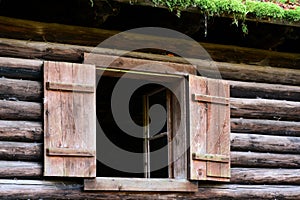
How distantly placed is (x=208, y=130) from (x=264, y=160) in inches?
30.3

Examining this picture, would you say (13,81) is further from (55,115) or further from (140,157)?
(140,157)

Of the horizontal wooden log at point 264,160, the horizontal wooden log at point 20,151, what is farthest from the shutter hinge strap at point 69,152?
the horizontal wooden log at point 264,160

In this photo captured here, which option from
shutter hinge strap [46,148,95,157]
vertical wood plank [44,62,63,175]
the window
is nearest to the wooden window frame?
the window

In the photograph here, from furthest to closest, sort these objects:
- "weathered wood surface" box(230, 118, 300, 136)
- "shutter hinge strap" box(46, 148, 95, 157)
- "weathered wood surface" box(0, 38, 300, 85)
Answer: "weathered wood surface" box(230, 118, 300, 136) → "weathered wood surface" box(0, 38, 300, 85) → "shutter hinge strap" box(46, 148, 95, 157)

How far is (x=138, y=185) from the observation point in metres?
6.27

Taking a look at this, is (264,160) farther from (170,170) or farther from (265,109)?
(170,170)

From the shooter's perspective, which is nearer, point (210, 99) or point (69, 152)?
point (69, 152)

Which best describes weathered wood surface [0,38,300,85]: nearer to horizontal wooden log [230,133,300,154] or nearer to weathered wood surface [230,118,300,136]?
weathered wood surface [230,118,300,136]

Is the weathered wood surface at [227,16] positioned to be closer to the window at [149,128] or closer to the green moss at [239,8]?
the green moss at [239,8]

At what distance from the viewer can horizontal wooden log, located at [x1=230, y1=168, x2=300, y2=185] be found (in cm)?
687

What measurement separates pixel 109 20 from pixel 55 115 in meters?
1.18

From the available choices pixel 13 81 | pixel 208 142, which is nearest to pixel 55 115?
pixel 13 81

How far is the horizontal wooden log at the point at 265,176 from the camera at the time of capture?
6.87 meters

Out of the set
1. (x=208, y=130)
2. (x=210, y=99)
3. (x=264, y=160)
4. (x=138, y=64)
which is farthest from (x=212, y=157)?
(x=138, y=64)
